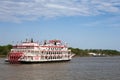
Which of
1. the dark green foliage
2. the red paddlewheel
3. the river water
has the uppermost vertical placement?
the dark green foliage

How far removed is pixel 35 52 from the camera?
92.8 m

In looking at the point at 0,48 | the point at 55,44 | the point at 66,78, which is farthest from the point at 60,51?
the point at 0,48

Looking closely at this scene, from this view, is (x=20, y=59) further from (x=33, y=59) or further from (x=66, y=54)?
(x=66, y=54)

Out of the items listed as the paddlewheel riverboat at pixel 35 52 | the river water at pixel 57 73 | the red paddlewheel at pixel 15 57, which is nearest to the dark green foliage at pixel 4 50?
the paddlewheel riverboat at pixel 35 52

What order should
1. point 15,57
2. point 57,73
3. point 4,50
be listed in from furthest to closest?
point 4,50
point 15,57
point 57,73

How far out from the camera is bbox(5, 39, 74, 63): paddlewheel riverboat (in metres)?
90.6

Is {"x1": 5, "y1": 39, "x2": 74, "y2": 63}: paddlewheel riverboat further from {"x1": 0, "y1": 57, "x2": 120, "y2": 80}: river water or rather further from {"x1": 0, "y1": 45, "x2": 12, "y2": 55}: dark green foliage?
{"x1": 0, "y1": 45, "x2": 12, "y2": 55}: dark green foliage

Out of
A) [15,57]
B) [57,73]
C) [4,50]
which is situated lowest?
[57,73]

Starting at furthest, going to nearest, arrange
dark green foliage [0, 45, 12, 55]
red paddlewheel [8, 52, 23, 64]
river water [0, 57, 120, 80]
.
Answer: dark green foliage [0, 45, 12, 55], red paddlewheel [8, 52, 23, 64], river water [0, 57, 120, 80]

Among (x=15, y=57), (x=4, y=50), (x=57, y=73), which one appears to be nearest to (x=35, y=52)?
(x=15, y=57)

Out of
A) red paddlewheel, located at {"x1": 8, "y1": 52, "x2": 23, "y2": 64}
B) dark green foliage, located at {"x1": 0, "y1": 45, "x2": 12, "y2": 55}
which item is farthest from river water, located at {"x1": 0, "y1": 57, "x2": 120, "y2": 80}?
dark green foliage, located at {"x1": 0, "y1": 45, "x2": 12, "y2": 55}

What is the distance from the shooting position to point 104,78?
51250 millimetres

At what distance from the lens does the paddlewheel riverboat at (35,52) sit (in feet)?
297

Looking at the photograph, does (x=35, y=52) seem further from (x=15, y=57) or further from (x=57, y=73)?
(x=57, y=73)
